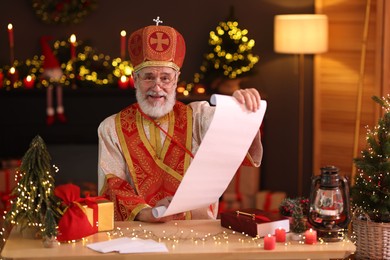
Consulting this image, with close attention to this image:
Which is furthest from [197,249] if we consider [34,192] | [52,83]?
[52,83]

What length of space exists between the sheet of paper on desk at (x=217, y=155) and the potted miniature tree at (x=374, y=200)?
2.46 feet

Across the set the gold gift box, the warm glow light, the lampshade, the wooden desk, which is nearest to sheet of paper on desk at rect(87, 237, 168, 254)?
the wooden desk

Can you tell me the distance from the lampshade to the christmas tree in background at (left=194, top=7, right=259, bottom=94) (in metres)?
0.41

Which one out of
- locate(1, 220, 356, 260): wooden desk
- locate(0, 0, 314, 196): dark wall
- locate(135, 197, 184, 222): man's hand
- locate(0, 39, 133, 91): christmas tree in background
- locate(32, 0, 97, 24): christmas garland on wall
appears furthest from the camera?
locate(0, 0, 314, 196): dark wall

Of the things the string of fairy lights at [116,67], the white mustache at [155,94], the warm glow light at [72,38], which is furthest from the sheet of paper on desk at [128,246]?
the warm glow light at [72,38]

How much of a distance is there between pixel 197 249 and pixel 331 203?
0.50m

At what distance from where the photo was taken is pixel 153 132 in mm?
4195

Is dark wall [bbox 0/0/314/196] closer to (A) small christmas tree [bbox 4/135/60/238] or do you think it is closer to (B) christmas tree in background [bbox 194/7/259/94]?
(B) christmas tree in background [bbox 194/7/259/94]

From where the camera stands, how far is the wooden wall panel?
24.2 feet

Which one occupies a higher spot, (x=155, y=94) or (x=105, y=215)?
(x=155, y=94)

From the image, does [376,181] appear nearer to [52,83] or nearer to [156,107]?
[156,107]

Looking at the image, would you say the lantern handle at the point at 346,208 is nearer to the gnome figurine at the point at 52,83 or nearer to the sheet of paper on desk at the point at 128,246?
the sheet of paper on desk at the point at 128,246

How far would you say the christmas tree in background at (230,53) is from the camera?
25.9 feet

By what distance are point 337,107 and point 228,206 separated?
120 cm
